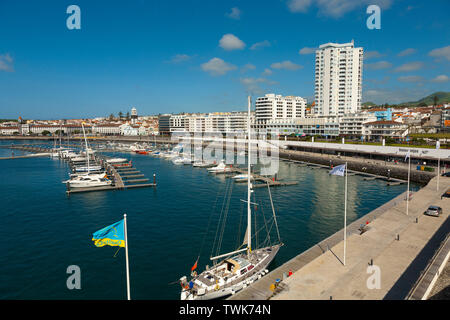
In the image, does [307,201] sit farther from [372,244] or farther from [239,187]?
[372,244]

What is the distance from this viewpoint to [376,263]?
64.6 ft

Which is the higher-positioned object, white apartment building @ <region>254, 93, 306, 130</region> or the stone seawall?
white apartment building @ <region>254, 93, 306, 130</region>

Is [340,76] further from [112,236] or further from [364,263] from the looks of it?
[112,236]

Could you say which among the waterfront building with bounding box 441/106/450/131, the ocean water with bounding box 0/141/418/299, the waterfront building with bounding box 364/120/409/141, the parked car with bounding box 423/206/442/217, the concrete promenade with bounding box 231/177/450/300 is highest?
the waterfront building with bounding box 441/106/450/131

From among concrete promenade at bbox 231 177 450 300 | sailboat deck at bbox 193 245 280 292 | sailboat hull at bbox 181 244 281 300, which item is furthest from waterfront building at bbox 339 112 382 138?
sailboat hull at bbox 181 244 281 300

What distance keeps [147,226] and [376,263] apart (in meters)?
25.0

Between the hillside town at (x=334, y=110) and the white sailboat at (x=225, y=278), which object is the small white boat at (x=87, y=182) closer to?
the white sailboat at (x=225, y=278)

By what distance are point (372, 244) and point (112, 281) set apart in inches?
850

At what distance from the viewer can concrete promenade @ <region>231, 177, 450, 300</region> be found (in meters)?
16.5

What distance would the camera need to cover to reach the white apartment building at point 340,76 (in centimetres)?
15612

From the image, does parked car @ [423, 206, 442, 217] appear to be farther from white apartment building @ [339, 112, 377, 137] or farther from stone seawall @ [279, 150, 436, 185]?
white apartment building @ [339, 112, 377, 137]
